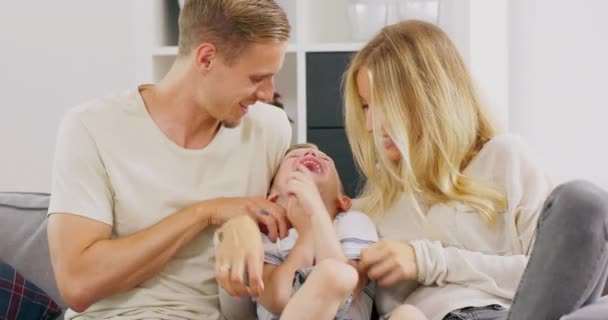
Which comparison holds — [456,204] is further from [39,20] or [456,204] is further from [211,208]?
[39,20]

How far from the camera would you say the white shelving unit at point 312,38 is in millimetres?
3324

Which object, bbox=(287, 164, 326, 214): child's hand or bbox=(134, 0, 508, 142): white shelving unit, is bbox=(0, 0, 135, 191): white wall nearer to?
bbox=(134, 0, 508, 142): white shelving unit

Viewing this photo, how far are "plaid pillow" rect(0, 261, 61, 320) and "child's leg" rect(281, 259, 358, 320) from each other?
854 millimetres

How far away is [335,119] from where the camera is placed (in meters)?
3.44

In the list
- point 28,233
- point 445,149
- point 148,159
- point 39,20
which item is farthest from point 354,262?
point 39,20

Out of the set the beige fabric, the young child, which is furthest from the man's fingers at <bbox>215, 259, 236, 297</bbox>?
the beige fabric

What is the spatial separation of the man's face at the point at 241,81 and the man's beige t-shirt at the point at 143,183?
0.08 metres

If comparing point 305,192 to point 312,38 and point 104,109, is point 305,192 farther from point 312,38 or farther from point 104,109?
point 312,38

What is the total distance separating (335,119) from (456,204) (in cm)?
132

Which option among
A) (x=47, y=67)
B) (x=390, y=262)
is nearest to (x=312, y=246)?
(x=390, y=262)

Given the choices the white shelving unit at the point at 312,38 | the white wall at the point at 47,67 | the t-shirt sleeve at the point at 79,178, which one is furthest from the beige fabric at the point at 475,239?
the white wall at the point at 47,67

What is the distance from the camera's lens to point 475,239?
7.01ft

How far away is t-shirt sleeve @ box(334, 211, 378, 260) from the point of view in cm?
218

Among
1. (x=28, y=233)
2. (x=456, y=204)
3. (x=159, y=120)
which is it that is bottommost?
(x=28, y=233)
